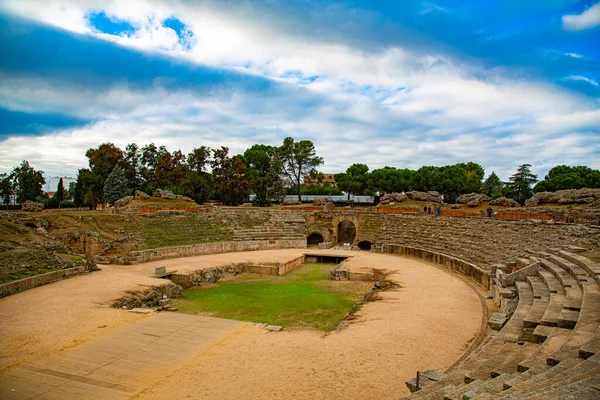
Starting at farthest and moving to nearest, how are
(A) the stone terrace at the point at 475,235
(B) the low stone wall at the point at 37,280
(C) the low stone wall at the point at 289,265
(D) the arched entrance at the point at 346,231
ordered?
(D) the arched entrance at the point at 346,231 < (C) the low stone wall at the point at 289,265 < (A) the stone terrace at the point at 475,235 < (B) the low stone wall at the point at 37,280

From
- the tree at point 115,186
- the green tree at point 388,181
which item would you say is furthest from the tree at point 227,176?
the green tree at point 388,181

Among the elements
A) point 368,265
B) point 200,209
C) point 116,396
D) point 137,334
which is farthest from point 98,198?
point 116,396

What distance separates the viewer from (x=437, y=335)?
10922 mm

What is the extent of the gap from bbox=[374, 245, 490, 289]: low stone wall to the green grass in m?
4.97

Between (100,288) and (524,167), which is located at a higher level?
(524,167)

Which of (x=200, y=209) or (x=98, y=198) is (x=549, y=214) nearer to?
(x=200, y=209)

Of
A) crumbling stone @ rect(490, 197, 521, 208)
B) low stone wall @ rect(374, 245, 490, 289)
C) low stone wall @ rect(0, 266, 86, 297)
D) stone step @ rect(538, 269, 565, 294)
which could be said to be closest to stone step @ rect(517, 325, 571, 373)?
stone step @ rect(538, 269, 565, 294)

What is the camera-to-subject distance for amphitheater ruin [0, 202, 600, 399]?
7102 millimetres

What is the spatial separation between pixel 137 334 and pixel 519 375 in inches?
375

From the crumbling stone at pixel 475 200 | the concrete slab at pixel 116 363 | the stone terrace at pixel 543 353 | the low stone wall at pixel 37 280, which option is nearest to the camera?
the stone terrace at pixel 543 353

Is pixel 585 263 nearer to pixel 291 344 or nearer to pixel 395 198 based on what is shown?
pixel 291 344

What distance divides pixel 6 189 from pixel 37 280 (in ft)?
111

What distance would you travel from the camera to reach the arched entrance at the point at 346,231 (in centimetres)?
3578

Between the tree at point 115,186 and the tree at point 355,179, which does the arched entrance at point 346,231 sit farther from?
the tree at point 115,186
